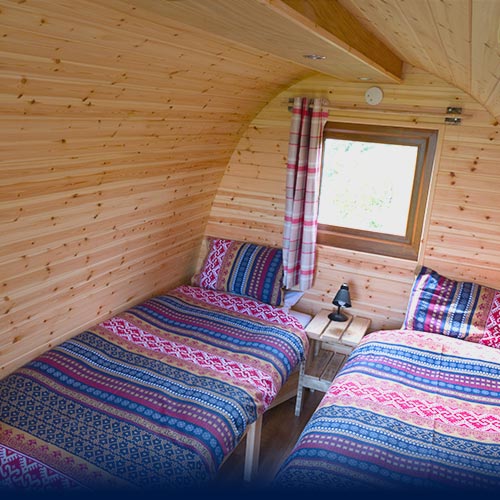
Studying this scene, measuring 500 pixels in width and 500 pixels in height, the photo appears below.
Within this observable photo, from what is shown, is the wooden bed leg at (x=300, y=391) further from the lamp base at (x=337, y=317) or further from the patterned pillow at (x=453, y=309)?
the patterned pillow at (x=453, y=309)

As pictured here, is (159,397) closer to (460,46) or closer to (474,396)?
(474,396)

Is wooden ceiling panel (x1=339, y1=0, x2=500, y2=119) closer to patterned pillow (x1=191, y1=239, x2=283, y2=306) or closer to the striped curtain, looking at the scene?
the striped curtain

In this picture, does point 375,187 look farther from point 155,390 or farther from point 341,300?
point 155,390

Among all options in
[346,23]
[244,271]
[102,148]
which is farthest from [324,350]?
[346,23]

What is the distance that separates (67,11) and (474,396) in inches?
91.7

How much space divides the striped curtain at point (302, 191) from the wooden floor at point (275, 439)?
0.78 meters

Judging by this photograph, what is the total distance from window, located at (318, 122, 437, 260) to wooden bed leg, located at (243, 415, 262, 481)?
1.47 m

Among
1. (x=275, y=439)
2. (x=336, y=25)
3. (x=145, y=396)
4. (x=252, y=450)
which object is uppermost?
(x=336, y=25)

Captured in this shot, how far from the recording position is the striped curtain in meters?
3.36

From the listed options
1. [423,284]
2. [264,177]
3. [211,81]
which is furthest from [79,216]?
[423,284]

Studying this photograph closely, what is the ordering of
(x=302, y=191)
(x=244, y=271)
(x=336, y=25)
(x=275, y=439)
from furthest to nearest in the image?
(x=244, y=271) → (x=302, y=191) → (x=275, y=439) → (x=336, y=25)

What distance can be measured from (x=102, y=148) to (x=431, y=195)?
1990mm

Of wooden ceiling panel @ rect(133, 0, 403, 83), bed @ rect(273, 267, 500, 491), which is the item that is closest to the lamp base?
bed @ rect(273, 267, 500, 491)

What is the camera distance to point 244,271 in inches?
141
